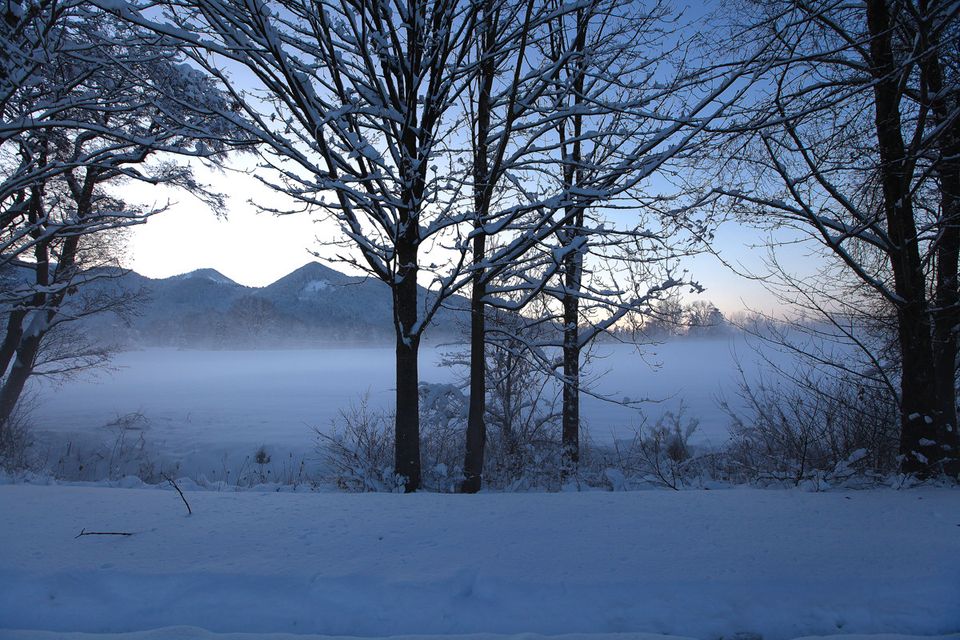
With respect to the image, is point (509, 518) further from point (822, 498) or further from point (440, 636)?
point (822, 498)

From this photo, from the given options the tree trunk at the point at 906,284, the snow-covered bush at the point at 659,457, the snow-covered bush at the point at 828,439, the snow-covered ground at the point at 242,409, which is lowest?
the snow-covered ground at the point at 242,409

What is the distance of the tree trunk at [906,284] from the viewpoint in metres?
3.76

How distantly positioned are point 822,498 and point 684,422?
49.9ft

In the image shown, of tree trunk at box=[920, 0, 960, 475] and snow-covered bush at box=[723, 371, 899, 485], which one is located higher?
tree trunk at box=[920, 0, 960, 475]

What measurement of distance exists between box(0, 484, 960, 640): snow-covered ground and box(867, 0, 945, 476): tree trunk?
120cm

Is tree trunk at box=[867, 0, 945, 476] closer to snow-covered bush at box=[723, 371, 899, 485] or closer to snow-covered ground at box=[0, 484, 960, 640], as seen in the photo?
snow-covered bush at box=[723, 371, 899, 485]

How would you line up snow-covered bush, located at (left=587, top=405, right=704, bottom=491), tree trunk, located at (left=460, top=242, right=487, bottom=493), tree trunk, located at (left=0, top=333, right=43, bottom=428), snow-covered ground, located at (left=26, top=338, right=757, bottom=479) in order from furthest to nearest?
snow-covered ground, located at (left=26, top=338, right=757, bottom=479)
tree trunk, located at (left=0, top=333, right=43, bottom=428)
snow-covered bush, located at (left=587, top=405, right=704, bottom=491)
tree trunk, located at (left=460, top=242, right=487, bottom=493)

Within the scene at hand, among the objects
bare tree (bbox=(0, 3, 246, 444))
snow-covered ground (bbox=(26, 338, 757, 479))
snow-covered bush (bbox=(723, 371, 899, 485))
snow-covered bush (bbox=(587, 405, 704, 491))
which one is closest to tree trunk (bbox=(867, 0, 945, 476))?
snow-covered bush (bbox=(723, 371, 899, 485))

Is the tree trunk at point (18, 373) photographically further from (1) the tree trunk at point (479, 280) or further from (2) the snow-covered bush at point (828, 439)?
(2) the snow-covered bush at point (828, 439)

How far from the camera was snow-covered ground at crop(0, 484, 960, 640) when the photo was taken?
66.2 inches

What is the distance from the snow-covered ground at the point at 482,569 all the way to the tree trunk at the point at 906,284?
1.20 meters

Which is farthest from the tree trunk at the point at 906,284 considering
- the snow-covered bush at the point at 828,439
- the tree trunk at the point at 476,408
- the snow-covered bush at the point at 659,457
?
the tree trunk at the point at 476,408

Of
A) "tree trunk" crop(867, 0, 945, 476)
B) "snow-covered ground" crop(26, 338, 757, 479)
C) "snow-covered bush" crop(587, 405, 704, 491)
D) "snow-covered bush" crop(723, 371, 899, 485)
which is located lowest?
"snow-covered ground" crop(26, 338, 757, 479)

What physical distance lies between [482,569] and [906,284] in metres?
4.49
